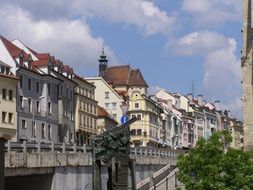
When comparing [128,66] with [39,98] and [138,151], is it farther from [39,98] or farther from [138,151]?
[138,151]

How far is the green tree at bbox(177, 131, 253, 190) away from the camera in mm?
34281

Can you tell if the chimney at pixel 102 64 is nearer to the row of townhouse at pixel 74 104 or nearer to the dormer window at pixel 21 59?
the row of townhouse at pixel 74 104

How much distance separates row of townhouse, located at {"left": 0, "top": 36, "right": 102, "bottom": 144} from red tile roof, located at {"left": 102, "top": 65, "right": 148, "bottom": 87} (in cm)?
4161

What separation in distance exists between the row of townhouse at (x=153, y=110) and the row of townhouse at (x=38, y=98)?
1334 centimetres

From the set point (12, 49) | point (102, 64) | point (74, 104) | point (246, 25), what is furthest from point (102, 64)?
point (246, 25)

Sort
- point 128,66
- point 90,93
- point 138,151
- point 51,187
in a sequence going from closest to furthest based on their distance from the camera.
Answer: point 51,187 → point 138,151 → point 90,93 → point 128,66

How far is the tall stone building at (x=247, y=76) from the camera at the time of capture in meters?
47.5

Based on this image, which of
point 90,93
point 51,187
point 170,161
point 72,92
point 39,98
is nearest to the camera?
point 51,187

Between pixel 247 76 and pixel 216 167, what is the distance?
15.2 metres

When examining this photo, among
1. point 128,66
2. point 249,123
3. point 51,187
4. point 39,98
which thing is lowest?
point 51,187

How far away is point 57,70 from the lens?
93.2m

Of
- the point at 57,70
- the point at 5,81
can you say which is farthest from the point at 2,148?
the point at 57,70

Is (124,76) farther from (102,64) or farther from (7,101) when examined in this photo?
(7,101)

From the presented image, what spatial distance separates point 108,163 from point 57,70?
71.4 m
